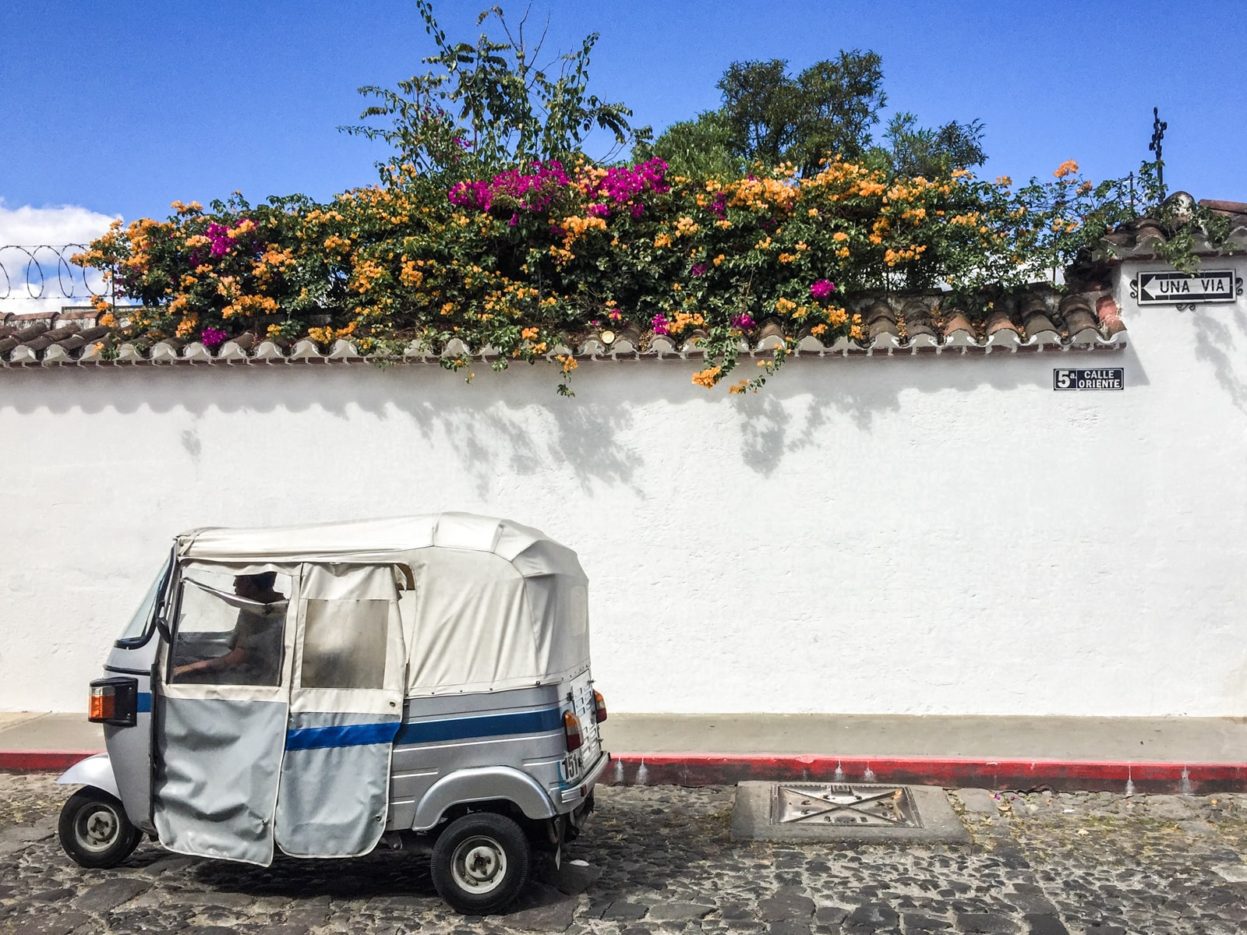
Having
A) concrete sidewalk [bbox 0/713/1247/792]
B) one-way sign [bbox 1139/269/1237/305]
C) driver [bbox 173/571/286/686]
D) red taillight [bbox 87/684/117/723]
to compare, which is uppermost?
one-way sign [bbox 1139/269/1237/305]

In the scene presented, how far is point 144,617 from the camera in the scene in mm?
5898

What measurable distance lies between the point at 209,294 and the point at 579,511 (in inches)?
155

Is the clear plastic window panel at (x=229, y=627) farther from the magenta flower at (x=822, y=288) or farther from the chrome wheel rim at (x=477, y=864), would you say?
the magenta flower at (x=822, y=288)

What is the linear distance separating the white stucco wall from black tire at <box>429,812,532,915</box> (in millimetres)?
3911

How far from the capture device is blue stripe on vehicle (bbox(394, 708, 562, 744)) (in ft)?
17.6

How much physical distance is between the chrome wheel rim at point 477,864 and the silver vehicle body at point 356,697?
18 cm

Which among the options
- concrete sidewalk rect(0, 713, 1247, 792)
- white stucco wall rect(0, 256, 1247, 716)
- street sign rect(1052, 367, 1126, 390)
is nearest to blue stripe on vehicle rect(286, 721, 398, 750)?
concrete sidewalk rect(0, 713, 1247, 792)

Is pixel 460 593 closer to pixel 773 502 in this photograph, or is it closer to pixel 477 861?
pixel 477 861

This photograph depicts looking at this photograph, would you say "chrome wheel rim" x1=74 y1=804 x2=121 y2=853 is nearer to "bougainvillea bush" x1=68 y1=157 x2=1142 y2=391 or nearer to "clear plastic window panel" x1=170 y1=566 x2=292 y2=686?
"clear plastic window panel" x1=170 y1=566 x2=292 y2=686

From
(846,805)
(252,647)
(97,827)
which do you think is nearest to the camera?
(252,647)

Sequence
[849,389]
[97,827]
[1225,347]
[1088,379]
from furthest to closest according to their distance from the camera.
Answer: [849,389] → [1088,379] → [1225,347] → [97,827]

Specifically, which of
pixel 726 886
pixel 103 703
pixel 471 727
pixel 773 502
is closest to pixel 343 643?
pixel 471 727

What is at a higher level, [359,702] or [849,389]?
[849,389]

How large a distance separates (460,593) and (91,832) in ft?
8.25
